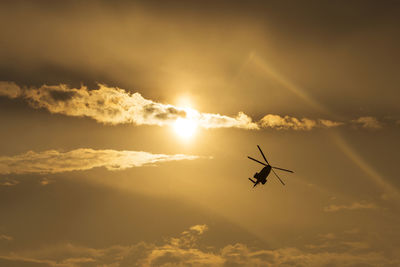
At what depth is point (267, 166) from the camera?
121125mm
